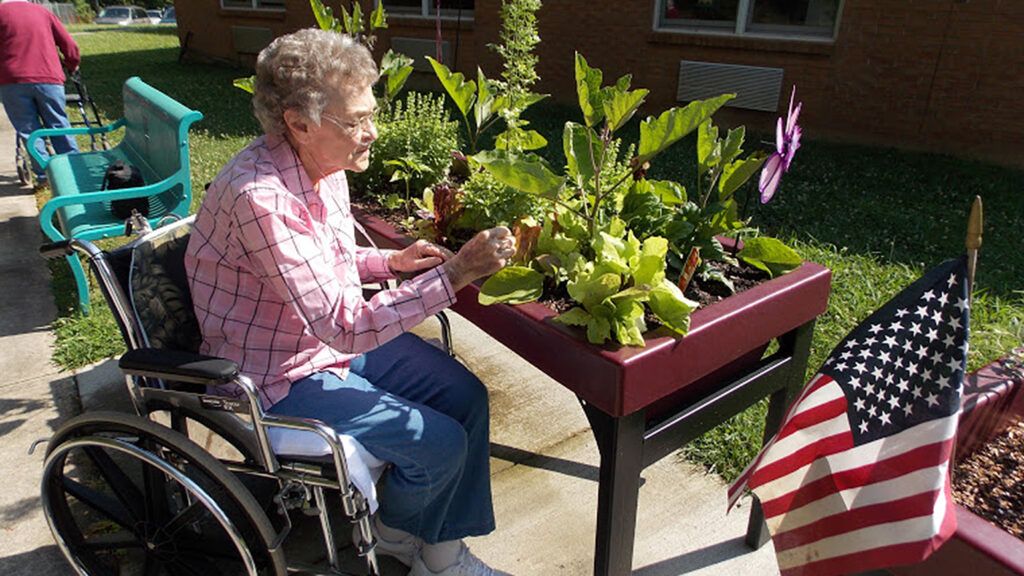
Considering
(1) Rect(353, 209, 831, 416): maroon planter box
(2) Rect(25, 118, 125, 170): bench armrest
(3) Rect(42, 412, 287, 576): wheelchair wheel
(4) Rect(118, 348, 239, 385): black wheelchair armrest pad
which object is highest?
(1) Rect(353, 209, 831, 416): maroon planter box

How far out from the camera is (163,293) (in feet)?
6.35

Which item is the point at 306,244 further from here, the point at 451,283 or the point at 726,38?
the point at 726,38

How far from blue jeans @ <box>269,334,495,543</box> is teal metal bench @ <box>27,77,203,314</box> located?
1.53 m

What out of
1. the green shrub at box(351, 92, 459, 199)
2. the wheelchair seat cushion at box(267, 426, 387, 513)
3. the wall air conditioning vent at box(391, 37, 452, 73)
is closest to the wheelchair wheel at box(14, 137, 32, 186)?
the green shrub at box(351, 92, 459, 199)

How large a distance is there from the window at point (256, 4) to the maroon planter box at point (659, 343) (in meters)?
13.4

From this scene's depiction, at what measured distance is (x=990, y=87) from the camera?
611 cm

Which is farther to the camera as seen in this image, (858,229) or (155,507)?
(858,229)

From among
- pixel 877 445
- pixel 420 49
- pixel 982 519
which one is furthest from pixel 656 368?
pixel 420 49

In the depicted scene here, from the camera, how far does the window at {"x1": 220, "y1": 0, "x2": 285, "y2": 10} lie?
13.7 metres

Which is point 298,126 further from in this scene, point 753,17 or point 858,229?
point 753,17

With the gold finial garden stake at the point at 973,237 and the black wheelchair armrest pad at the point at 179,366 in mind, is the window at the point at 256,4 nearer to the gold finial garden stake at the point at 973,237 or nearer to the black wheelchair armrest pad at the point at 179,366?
the black wheelchair armrest pad at the point at 179,366

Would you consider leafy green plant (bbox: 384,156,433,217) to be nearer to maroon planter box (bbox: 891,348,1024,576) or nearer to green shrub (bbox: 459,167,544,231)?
green shrub (bbox: 459,167,544,231)

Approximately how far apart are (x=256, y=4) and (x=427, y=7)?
496 centimetres

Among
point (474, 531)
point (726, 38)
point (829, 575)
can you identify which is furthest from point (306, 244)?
point (726, 38)
